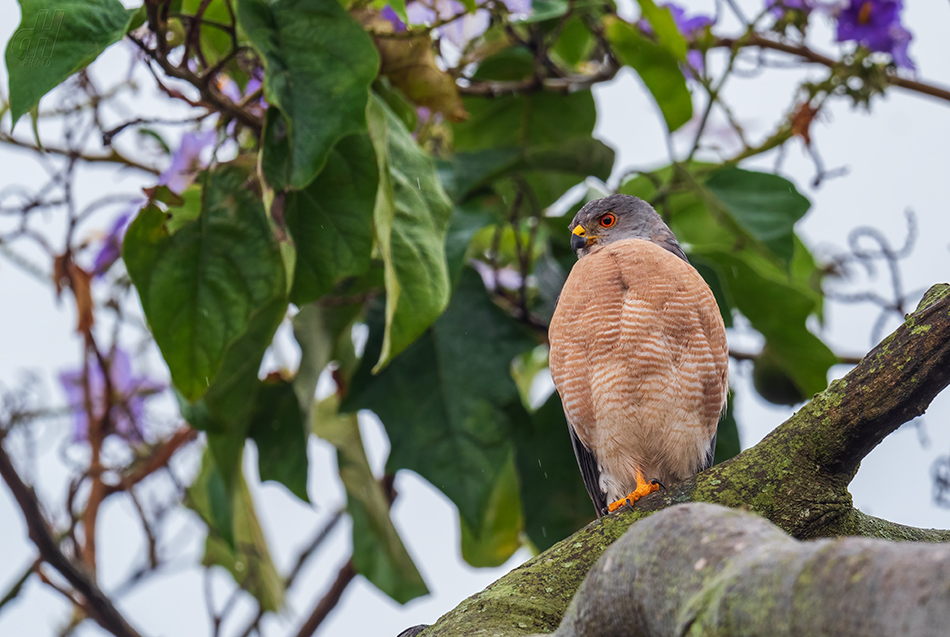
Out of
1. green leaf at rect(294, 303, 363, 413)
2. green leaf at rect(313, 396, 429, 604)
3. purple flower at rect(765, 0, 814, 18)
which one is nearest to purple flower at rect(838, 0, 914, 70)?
purple flower at rect(765, 0, 814, 18)

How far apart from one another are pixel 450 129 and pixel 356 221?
1.22 meters

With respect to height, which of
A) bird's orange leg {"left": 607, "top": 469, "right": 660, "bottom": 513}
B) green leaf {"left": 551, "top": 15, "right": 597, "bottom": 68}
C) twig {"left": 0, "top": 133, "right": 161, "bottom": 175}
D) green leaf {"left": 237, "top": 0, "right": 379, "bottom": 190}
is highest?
green leaf {"left": 551, "top": 15, "right": 597, "bottom": 68}

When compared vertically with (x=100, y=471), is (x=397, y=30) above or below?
above

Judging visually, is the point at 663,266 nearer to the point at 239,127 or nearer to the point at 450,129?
the point at 239,127

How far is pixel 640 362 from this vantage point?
1.65 meters

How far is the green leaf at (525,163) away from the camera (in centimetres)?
240

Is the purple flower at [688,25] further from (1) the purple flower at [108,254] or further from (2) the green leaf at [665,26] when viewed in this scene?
(1) the purple flower at [108,254]

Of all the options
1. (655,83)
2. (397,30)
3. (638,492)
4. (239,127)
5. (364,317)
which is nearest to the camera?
(638,492)

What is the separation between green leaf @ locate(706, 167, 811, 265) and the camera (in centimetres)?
241

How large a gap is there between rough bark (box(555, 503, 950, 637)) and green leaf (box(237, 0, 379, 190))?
1.06m

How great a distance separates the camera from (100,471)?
270 cm

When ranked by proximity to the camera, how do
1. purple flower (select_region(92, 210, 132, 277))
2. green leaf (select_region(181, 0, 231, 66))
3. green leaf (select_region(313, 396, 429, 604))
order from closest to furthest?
green leaf (select_region(181, 0, 231, 66))
green leaf (select_region(313, 396, 429, 604))
purple flower (select_region(92, 210, 132, 277))

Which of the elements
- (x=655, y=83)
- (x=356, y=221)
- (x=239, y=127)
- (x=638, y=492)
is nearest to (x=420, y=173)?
(x=356, y=221)

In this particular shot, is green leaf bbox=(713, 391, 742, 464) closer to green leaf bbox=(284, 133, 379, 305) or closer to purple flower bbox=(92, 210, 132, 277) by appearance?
green leaf bbox=(284, 133, 379, 305)
